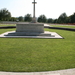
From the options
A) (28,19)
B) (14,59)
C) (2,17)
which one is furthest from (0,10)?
(14,59)

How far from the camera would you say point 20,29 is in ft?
54.7

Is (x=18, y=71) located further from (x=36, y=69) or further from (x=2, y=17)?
(x=2, y=17)

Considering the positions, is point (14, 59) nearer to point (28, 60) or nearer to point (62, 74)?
point (28, 60)

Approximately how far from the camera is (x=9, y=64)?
588 cm

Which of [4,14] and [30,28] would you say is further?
[4,14]

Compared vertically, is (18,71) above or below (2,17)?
below

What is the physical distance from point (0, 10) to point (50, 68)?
61.8 metres

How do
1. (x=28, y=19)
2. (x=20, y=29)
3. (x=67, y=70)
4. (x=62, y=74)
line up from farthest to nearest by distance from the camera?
(x=28, y=19) → (x=20, y=29) → (x=67, y=70) → (x=62, y=74)

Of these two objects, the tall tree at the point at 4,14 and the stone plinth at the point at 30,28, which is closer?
the stone plinth at the point at 30,28

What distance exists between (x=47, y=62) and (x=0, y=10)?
200 feet

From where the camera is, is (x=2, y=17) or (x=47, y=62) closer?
(x=47, y=62)

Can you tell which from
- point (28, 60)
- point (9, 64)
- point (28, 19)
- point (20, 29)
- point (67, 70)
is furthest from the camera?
point (28, 19)

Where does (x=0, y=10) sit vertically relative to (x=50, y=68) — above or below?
above

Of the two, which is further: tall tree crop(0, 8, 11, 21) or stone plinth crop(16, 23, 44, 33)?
tall tree crop(0, 8, 11, 21)
